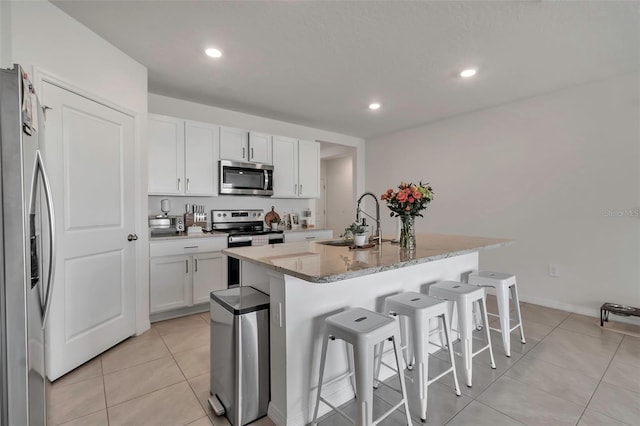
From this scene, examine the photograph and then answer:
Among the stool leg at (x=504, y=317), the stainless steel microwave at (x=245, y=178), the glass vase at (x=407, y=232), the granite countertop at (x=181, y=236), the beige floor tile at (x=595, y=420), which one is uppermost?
the stainless steel microwave at (x=245, y=178)

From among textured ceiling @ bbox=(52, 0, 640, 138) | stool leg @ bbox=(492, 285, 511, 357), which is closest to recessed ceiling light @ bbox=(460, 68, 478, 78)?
textured ceiling @ bbox=(52, 0, 640, 138)

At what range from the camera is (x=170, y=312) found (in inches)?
124

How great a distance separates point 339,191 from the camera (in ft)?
25.0

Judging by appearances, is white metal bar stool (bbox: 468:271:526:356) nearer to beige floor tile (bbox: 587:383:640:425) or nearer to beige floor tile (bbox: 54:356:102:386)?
beige floor tile (bbox: 587:383:640:425)

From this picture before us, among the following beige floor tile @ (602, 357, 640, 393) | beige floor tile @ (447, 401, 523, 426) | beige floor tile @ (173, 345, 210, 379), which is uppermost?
beige floor tile @ (173, 345, 210, 379)

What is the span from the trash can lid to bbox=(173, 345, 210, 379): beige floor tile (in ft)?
2.39

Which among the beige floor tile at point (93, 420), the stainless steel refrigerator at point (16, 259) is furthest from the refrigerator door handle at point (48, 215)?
the beige floor tile at point (93, 420)

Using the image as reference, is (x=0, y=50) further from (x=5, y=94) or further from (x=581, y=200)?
(x=581, y=200)

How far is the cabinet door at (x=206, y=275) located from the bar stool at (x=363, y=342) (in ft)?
7.01

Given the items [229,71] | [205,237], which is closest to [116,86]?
[229,71]

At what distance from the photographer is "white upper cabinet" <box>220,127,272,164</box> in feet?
12.3

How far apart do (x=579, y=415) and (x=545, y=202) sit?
2489 millimetres

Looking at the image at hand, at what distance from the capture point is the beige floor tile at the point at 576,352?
86.1 inches

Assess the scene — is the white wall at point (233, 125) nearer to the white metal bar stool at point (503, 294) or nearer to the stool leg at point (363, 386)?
the white metal bar stool at point (503, 294)
